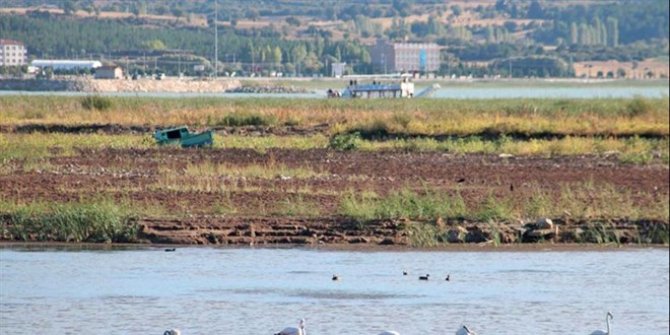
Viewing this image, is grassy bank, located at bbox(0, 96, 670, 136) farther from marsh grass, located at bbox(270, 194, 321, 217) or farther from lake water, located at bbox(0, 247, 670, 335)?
lake water, located at bbox(0, 247, 670, 335)

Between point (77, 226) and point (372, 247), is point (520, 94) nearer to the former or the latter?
point (372, 247)

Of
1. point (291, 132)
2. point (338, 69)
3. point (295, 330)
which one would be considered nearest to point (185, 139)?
point (291, 132)

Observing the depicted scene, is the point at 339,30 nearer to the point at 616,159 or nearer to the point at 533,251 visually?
the point at 616,159

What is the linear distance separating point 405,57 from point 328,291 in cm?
9674

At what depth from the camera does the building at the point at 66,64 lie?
52.2 m

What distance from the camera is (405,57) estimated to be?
113m

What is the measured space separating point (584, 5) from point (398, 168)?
74.6 m

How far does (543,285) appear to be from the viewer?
17.2m

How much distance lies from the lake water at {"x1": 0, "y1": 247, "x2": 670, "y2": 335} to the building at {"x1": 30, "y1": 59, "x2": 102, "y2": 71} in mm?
33275

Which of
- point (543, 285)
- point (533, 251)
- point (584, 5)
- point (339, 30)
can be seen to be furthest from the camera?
point (339, 30)

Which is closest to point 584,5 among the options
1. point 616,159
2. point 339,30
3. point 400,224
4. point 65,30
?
point 339,30

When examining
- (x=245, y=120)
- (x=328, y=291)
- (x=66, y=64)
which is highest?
(x=66, y=64)

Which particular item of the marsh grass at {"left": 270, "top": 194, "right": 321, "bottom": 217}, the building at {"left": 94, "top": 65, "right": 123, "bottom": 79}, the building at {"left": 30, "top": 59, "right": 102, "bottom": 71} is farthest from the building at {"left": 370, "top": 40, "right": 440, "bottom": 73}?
the marsh grass at {"left": 270, "top": 194, "right": 321, "bottom": 217}

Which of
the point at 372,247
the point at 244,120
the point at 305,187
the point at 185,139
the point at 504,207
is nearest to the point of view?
the point at 372,247
